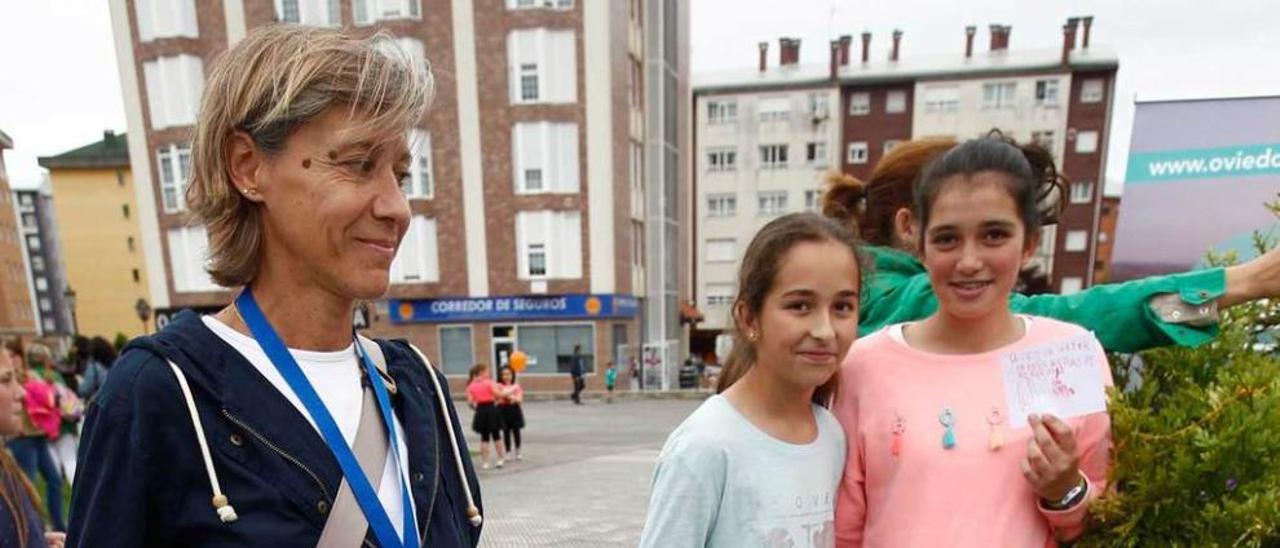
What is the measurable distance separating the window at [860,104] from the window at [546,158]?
18.4 m

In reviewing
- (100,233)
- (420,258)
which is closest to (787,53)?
(420,258)

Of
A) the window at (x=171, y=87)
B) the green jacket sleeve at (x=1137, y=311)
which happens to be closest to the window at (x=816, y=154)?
the window at (x=171, y=87)

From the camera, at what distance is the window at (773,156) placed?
34.3 metres

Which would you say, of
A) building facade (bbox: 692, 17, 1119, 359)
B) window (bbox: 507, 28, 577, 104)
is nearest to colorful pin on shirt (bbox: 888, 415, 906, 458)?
window (bbox: 507, 28, 577, 104)

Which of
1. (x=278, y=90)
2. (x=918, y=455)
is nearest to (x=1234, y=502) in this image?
(x=918, y=455)

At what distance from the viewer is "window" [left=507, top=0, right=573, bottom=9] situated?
2089cm

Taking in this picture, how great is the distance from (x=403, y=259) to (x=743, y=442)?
2175 cm

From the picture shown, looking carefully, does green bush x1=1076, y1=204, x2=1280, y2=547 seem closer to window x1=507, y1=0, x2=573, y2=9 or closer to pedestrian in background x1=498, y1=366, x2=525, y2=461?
pedestrian in background x1=498, y1=366, x2=525, y2=461

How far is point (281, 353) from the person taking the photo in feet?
3.84

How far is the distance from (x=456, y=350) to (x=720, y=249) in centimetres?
1722

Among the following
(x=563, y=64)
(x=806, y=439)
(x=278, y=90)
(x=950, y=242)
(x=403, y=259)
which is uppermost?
(x=563, y=64)

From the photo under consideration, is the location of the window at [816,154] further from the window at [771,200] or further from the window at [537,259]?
the window at [537,259]

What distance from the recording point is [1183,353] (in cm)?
151

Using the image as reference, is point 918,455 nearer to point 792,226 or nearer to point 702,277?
point 792,226
